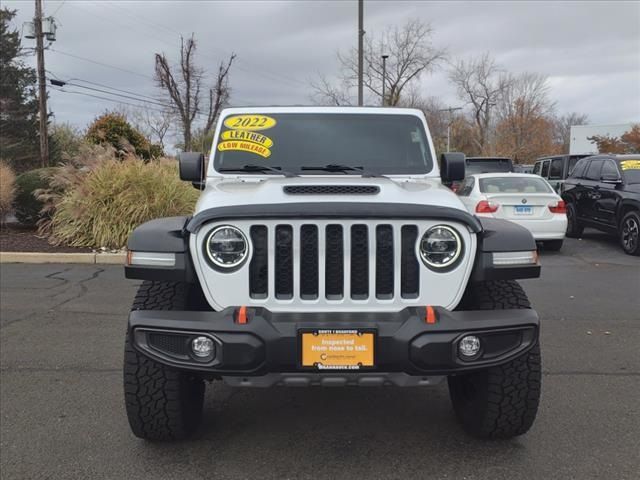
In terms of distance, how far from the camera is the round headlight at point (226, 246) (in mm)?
2627

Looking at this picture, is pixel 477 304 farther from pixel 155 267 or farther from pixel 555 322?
pixel 555 322

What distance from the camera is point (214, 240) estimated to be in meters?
2.65

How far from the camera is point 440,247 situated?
265 centimetres

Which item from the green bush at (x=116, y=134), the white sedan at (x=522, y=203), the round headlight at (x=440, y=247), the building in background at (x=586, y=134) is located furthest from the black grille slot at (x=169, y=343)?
the building in background at (x=586, y=134)

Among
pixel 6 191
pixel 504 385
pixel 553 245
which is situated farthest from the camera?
pixel 6 191

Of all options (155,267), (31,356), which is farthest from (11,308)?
(155,267)

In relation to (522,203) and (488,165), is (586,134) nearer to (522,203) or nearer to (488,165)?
(488,165)

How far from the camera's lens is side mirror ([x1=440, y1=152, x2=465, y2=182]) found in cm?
390

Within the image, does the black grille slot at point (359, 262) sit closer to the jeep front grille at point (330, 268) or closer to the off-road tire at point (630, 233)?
the jeep front grille at point (330, 268)

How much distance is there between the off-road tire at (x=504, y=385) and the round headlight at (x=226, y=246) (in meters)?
1.20

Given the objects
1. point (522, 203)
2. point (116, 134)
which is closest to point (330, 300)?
point (522, 203)

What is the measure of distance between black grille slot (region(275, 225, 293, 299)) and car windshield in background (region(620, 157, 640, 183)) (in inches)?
372

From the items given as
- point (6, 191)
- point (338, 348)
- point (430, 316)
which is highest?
point (6, 191)

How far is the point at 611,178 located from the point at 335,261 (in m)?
9.57
